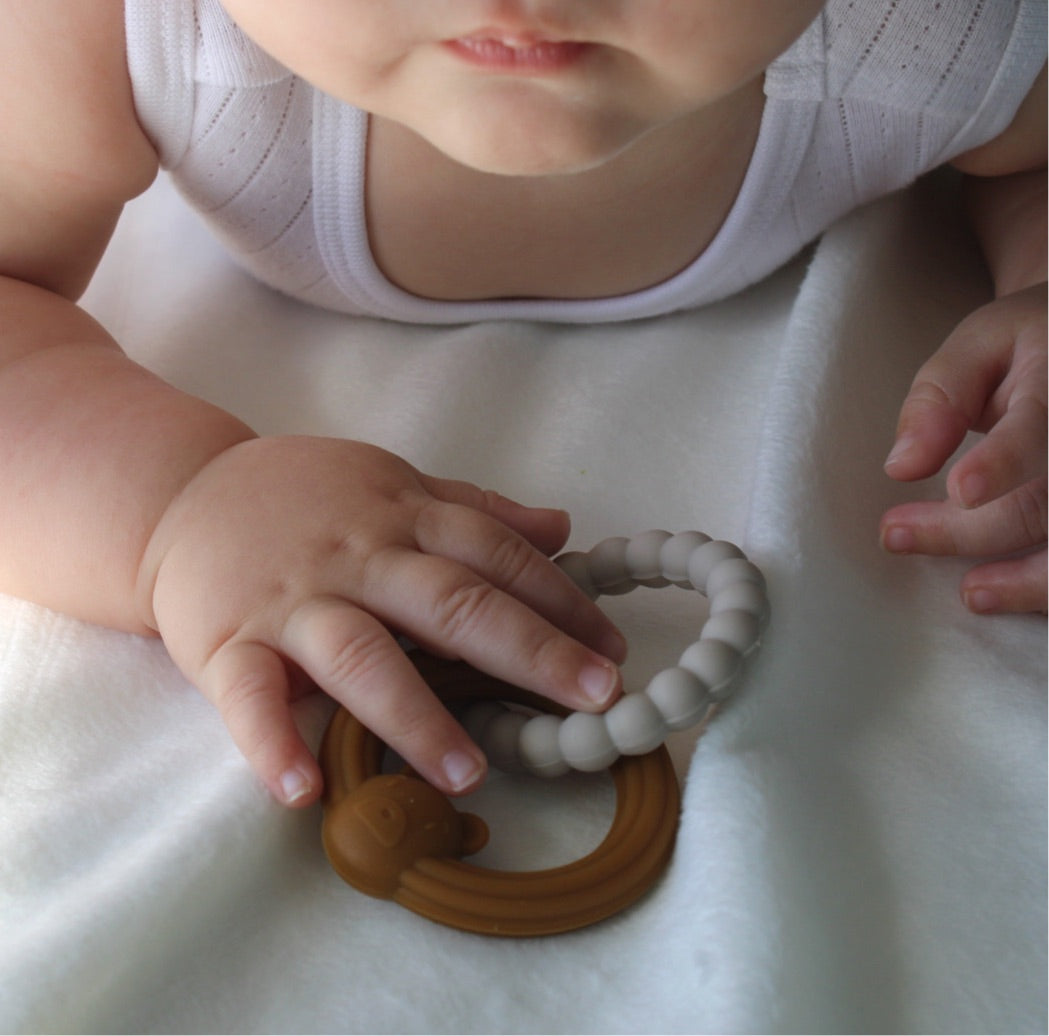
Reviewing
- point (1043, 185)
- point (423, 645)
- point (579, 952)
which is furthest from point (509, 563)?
point (1043, 185)

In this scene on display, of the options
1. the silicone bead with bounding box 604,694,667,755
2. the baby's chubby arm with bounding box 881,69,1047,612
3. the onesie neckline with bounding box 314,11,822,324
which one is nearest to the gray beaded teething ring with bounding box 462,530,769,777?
the silicone bead with bounding box 604,694,667,755

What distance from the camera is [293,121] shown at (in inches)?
27.2

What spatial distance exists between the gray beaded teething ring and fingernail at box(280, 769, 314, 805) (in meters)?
0.07

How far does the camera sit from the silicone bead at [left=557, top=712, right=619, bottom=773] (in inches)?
17.6

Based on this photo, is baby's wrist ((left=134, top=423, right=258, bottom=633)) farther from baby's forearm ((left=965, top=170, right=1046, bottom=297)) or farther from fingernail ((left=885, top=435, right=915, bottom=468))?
baby's forearm ((left=965, top=170, right=1046, bottom=297))

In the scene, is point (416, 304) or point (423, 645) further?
point (416, 304)

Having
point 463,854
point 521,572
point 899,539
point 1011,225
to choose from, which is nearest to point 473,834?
point 463,854

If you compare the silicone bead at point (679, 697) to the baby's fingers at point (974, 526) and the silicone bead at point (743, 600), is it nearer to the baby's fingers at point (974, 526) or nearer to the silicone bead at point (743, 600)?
the silicone bead at point (743, 600)

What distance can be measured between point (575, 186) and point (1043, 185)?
0.29 metres

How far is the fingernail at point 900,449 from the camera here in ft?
1.86

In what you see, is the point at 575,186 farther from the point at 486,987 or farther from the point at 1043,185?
the point at 486,987

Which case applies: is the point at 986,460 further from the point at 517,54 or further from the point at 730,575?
the point at 517,54

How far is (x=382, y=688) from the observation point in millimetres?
462

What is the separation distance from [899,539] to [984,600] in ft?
0.14
